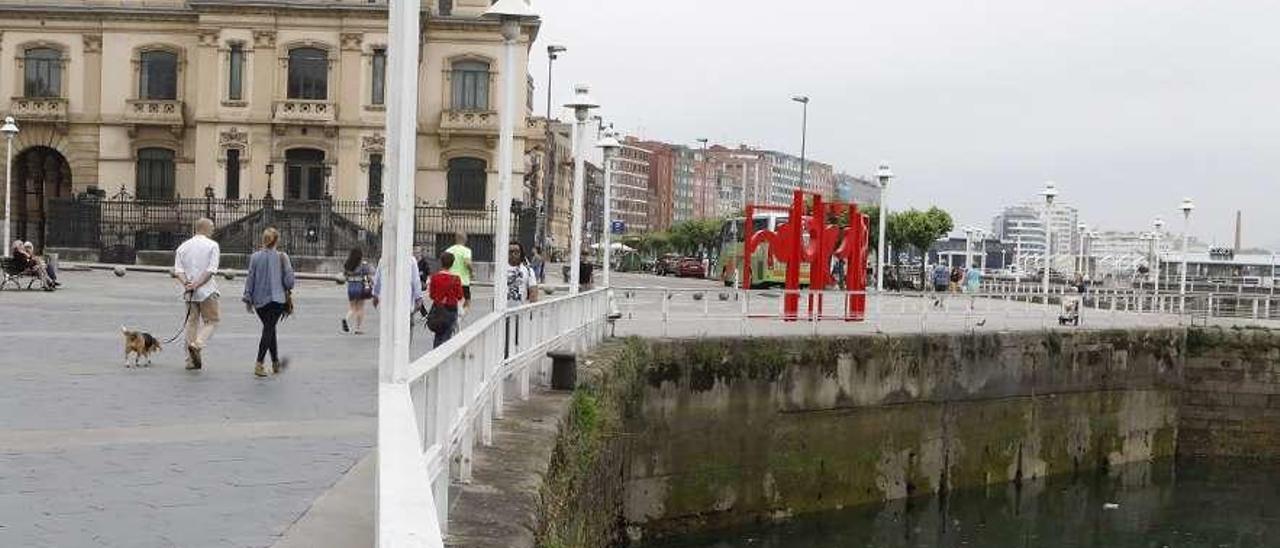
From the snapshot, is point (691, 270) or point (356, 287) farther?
point (691, 270)

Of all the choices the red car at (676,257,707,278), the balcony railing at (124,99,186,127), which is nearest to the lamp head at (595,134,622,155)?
the balcony railing at (124,99,186,127)

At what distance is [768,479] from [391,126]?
619 inches

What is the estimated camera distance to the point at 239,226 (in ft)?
164

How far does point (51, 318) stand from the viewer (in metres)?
22.6

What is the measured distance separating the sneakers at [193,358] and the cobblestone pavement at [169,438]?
14 centimetres

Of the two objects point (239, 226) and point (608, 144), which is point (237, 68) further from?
point (608, 144)

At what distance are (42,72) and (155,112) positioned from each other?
5.39 meters

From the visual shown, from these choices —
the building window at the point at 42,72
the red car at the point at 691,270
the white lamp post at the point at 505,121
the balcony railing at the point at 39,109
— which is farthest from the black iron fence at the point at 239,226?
the white lamp post at the point at 505,121

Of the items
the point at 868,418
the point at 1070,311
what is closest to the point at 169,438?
the point at 868,418

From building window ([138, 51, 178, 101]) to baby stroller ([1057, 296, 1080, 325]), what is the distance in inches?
1623

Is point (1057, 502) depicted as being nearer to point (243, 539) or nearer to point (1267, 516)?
point (1267, 516)

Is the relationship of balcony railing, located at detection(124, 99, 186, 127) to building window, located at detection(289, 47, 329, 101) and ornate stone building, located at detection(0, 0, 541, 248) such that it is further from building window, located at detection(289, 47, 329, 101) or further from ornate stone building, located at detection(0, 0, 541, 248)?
building window, located at detection(289, 47, 329, 101)

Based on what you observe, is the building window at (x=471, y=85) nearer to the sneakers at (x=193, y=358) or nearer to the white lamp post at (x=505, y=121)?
the sneakers at (x=193, y=358)

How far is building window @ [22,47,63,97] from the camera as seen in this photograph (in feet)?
189
